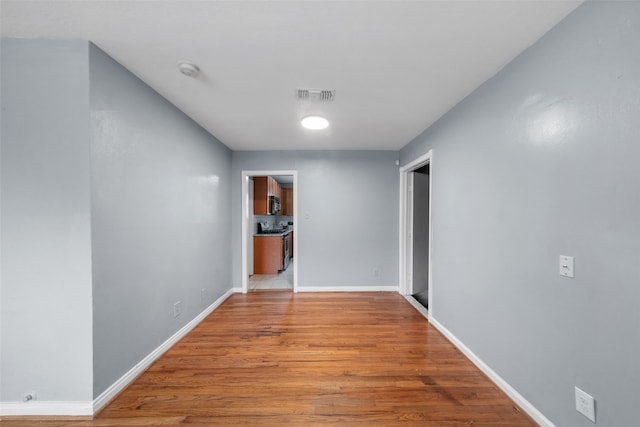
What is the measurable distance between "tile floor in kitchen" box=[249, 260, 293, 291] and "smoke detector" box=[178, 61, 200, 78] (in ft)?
11.2

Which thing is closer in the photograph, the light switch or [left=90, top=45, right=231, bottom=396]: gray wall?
the light switch

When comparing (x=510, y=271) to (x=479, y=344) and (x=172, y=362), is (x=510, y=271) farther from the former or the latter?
(x=172, y=362)

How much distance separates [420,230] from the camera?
12.9ft

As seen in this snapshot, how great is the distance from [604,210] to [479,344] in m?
1.43

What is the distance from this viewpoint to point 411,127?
2.95 metres

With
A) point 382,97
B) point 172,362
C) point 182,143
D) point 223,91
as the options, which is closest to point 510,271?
point 382,97

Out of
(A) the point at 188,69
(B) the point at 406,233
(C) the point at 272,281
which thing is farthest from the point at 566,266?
(C) the point at 272,281

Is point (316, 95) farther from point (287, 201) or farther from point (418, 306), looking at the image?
point (287, 201)

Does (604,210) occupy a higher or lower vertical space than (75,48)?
lower

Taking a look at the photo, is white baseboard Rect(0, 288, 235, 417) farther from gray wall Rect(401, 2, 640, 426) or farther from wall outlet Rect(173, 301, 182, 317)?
gray wall Rect(401, 2, 640, 426)

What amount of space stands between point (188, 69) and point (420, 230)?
373 cm

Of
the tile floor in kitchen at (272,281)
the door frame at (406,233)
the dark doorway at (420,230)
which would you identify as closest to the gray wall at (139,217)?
the tile floor in kitchen at (272,281)

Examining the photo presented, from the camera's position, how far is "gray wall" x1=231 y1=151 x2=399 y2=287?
13.0 ft

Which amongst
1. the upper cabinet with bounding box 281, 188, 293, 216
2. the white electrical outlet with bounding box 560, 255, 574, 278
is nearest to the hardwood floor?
the white electrical outlet with bounding box 560, 255, 574, 278
